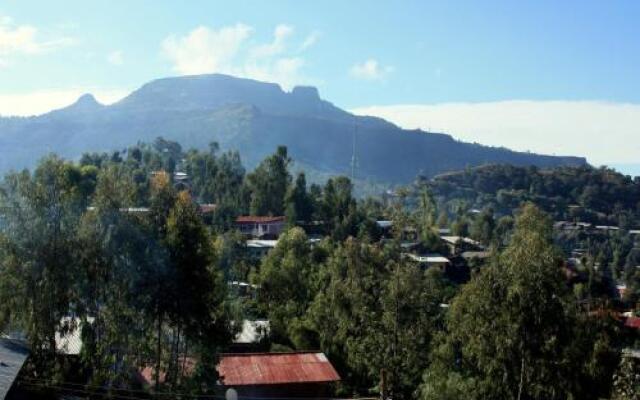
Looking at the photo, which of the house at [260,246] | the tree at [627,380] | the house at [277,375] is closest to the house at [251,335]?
the house at [277,375]

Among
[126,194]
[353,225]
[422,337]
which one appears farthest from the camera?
[353,225]

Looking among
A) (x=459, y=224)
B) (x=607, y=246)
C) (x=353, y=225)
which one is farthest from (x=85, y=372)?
(x=607, y=246)

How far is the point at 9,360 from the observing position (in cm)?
1366

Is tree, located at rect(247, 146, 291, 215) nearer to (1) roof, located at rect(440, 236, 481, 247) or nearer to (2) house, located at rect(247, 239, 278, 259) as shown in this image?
(2) house, located at rect(247, 239, 278, 259)

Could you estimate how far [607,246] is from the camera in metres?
81.4

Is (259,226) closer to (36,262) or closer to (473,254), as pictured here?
(473,254)

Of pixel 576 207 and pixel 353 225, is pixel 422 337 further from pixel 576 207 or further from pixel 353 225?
pixel 576 207

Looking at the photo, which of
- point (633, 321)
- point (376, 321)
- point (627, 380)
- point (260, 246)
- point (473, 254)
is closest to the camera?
point (627, 380)

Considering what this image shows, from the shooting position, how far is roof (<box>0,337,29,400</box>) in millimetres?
12055

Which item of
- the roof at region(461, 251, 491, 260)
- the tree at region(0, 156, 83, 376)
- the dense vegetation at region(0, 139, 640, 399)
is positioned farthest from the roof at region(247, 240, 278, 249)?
the tree at region(0, 156, 83, 376)

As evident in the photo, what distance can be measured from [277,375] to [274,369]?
40 cm

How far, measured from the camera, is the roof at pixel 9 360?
12055 millimetres

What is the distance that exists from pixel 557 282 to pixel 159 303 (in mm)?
9190

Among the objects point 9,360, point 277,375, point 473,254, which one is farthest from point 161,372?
point 473,254
